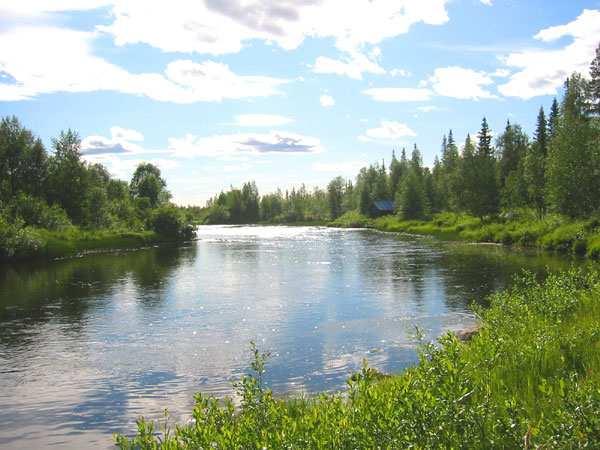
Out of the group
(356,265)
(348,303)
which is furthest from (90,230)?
(348,303)

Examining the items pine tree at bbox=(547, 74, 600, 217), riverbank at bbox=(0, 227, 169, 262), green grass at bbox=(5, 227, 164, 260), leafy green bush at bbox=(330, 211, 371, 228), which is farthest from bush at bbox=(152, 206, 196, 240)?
leafy green bush at bbox=(330, 211, 371, 228)

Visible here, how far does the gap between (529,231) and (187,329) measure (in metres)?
54.1

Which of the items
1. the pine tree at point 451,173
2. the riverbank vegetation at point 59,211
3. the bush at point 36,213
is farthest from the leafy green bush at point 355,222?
the bush at point 36,213

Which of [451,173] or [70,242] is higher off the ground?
[451,173]

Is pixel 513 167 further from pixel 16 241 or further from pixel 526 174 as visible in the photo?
pixel 16 241

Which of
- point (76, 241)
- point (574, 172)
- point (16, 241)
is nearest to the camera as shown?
point (16, 241)

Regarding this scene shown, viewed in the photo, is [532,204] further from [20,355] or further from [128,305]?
[20,355]

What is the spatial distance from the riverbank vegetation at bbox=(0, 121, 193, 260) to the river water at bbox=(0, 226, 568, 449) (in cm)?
1214

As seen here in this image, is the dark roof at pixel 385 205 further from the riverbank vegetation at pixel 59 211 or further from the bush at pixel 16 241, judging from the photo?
the bush at pixel 16 241

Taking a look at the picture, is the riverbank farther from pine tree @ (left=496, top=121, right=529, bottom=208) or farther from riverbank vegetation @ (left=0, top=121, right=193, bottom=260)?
pine tree @ (left=496, top=121, right=529, bottom=208)

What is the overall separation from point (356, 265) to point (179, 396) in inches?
1419

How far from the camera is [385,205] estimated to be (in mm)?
173125

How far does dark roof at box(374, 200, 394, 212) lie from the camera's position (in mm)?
171000

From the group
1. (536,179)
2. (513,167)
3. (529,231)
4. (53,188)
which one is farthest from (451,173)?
(53,188)
